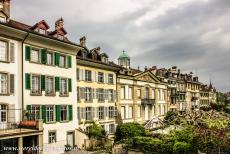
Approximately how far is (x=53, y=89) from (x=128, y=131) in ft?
48.2

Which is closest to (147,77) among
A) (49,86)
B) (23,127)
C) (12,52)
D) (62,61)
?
(62,61)

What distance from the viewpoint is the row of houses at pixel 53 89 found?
3106 cm

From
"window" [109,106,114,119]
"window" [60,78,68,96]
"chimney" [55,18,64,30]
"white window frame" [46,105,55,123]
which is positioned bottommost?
"window" [109,106,114,119]

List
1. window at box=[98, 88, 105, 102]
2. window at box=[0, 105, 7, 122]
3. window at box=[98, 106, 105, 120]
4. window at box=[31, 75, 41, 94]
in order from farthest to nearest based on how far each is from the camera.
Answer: window at box=[98, 88, 105, 102], window at box=[98, 106, 105, 120], window at box=[31, 75, 41, 94], window at box=[0, 105, 7, 122]

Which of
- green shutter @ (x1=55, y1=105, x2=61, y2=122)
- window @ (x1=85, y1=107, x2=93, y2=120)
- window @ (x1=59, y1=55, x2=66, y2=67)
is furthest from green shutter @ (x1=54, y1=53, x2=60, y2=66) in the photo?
window @ (x1=85, y1=107, x2=93, y2=120)

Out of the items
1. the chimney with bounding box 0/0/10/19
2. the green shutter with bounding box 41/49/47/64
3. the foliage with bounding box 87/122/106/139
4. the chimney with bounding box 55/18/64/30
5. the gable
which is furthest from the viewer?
the gable

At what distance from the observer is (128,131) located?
150 ft

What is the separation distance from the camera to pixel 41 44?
3528 centimetres

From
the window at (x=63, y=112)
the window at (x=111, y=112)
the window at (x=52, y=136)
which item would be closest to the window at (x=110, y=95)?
the window at (x=111, y=112)

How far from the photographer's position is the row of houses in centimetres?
3106

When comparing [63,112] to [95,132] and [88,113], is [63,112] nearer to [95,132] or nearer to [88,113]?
[95,132]

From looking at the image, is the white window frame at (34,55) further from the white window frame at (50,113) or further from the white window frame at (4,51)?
the white window frame at (50,113)

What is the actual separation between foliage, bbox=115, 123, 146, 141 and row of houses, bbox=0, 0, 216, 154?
10.9 feet

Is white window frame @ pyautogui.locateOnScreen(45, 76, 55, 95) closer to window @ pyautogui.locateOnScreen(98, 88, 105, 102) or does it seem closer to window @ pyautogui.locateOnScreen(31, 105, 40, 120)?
window @ pyautogui.locateOnScreen(31, 105, 40, 120)
